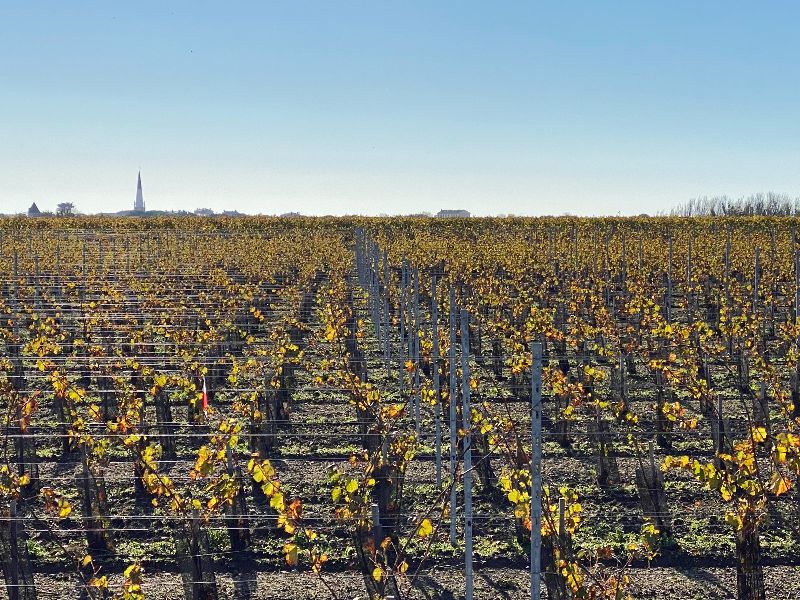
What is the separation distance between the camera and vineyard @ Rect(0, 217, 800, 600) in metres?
5.41

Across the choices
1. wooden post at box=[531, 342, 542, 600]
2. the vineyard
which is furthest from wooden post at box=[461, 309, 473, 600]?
wooden post at box=[531, 342, 542, 600]

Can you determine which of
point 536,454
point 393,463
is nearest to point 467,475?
point 536,454

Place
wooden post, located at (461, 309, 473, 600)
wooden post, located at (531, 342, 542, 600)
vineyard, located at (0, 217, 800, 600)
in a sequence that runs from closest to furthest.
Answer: wooden post, located at (531, 342, 542, 600) < wooden post, located at (461, 309, 473, 600) < vineyard, located at (0, 217, 800, 600)

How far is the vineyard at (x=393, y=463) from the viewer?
5.41m

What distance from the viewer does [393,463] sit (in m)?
7.49

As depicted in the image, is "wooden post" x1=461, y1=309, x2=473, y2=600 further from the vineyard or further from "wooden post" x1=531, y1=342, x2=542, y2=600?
"wooden post" x1=531, y1=342, x2=542, y2=600

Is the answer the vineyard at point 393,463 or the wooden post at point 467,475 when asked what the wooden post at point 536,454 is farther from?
the wooden post at point 467,475

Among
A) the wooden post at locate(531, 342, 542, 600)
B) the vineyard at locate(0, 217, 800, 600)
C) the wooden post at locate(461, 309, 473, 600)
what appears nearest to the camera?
the wooden post at locate(531, 342, 542, 600)

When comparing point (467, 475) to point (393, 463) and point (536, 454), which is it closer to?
point (536, 454)

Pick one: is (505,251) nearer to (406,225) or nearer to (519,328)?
(519,328)

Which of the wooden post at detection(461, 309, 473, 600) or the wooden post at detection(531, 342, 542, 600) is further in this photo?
the wooden post at detection(461, 309, 473, 600)

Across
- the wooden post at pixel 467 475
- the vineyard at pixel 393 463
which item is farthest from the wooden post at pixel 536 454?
the wooden post at pixel 467 475

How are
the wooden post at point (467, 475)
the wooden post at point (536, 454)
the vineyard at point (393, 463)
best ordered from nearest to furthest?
1. the wooden post at point (536, 454)
2. the wooden post at point (467, 475)
3. the vineyard at point (393, 463)

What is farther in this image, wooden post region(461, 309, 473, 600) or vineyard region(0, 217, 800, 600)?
vineyard region(0, 217, 800, 600)
